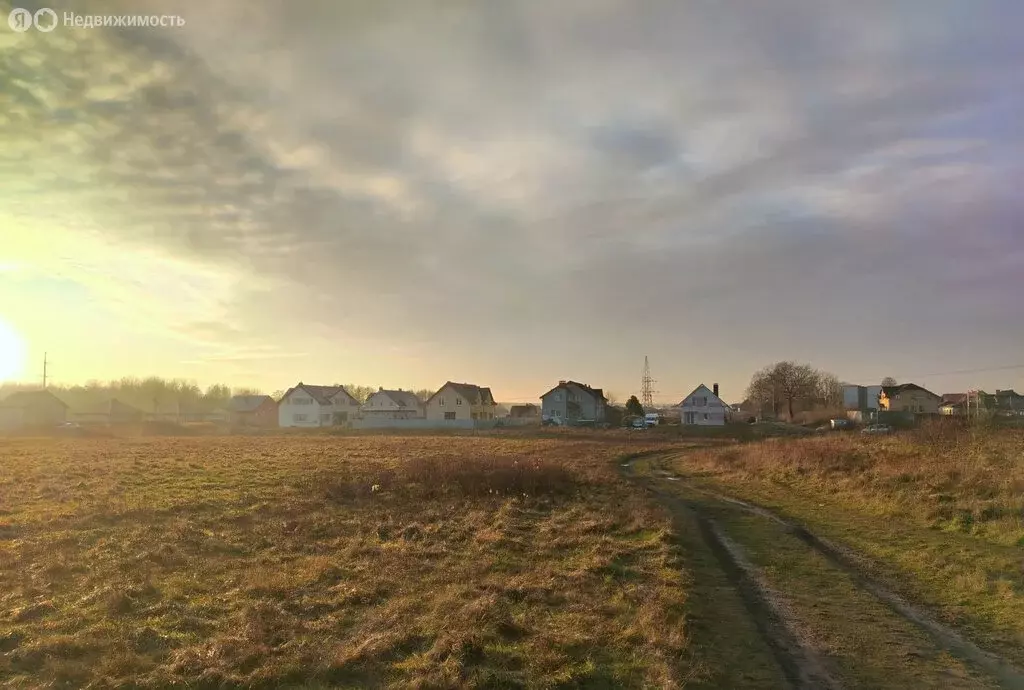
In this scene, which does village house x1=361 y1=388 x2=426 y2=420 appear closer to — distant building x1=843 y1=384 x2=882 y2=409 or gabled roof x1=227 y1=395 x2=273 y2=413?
gabled roof x1=227 y1=395 x2=273 y2=413

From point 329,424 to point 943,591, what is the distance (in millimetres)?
105275

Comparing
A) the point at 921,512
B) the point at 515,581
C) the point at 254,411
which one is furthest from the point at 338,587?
the point at 254,411

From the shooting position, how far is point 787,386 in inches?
4444

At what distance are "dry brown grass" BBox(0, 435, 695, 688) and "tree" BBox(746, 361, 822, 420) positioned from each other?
9967cm

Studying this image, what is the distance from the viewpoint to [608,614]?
977 centimetres

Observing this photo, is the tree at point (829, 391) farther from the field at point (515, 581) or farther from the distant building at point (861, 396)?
the field at point (515, 581)

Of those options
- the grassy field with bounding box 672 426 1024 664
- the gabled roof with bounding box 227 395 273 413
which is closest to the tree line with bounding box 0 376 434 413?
the gabled roof with bounding box 227 395 273 413

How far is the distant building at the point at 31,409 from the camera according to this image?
91287mm

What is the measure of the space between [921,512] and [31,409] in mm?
112893

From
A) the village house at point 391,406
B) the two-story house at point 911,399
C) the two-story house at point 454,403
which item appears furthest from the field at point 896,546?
the two-story house at point 911,399

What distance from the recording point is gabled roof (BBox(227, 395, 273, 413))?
124 m

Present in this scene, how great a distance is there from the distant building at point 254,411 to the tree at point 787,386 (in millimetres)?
87244

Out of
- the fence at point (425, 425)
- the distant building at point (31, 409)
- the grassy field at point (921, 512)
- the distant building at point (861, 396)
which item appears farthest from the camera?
the distant building at point (861, 396)

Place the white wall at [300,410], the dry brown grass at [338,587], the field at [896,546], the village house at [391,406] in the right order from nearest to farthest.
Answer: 1. the dry brown grass at [338,587]
2. the field at [896,546]
3. the white wall at [300,410]
4. the village house at [391,406]
